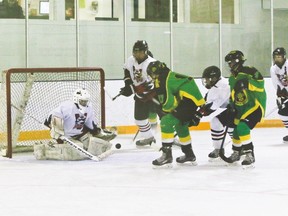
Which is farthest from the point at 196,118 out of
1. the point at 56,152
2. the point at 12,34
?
the point at 12,34

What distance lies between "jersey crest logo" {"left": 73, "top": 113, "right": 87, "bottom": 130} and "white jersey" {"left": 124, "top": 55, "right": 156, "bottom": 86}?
3.24ft

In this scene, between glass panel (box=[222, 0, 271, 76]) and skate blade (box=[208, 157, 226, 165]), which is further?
glass panel (box=[222, 0, 271, 76])

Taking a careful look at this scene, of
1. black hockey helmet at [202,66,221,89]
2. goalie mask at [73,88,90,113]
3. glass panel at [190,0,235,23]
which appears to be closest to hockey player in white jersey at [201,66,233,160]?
black hockey helmet at [202,66,221,89]

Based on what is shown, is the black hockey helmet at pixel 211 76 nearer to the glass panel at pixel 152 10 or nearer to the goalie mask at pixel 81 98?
the goalie mask at pixel 81 98

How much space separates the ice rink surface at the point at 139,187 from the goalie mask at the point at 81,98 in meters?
0.49

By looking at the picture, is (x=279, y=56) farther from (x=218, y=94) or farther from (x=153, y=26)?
(x=153, y=26)

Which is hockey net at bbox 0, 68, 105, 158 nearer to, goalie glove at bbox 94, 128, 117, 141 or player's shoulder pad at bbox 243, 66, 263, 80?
goalie glove at bbox 94, 128, 117, 141

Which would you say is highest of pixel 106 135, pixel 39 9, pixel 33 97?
→ pixel 39 9

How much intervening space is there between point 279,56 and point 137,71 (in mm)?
1673

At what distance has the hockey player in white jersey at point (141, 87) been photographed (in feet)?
22.6

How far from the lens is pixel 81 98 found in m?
6.11

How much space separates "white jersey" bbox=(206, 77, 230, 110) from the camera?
5422 millimetres

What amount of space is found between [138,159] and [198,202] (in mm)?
2333

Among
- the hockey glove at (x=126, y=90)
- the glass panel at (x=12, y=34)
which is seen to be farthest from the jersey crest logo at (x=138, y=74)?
the glass panel at (x=12, y=34)
